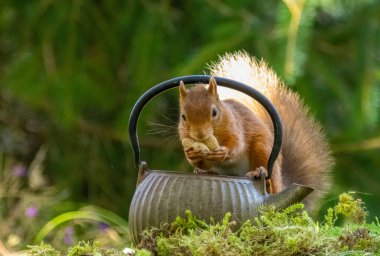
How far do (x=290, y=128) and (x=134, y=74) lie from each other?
1212 mm

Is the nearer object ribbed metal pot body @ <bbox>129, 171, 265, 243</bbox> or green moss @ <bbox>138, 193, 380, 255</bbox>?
green moss @ <bbox>138, 193, 380, 255</bbox>

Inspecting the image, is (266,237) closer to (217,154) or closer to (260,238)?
(260,238)

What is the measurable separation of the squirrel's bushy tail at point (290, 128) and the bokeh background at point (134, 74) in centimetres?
52

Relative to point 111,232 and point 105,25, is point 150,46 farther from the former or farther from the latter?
point 111,232

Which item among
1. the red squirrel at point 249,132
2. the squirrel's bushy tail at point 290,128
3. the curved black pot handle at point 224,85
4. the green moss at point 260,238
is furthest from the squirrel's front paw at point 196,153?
the squirrel's bushy tail at point 290,128

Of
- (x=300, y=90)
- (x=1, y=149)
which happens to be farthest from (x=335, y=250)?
(x=1, y=149)

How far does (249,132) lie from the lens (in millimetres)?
2023

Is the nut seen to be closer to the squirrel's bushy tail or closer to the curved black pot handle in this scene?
the curved black pot handle

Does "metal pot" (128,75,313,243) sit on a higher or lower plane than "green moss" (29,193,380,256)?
higher

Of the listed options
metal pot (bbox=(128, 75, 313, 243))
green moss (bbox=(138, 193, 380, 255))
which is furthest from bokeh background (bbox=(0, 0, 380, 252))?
green moss (bbox=(138, 193, 380, 255))

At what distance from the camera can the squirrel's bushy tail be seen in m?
2.19

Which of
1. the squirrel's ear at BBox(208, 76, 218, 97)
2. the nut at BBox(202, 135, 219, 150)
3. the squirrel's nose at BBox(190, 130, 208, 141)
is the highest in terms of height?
the squirrel's ear at BBox(208, 76, 218, 97)

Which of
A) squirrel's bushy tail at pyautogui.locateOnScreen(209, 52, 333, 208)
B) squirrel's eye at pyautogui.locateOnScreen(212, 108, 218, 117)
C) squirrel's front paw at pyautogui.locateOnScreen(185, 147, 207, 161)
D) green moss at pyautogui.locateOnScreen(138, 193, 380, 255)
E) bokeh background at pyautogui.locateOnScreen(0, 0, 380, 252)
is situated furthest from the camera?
bokeh background at pyautogui.locateOnScreen(0, 0, 380, 252)

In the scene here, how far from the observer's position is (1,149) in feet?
14.3
